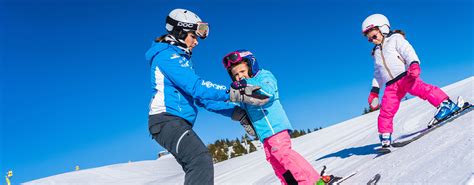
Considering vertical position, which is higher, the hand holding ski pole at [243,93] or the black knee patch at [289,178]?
the hand holding ski pole at [243,93]

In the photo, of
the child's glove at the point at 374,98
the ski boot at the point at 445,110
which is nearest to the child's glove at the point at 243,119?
the child's glove at the point at 374,98

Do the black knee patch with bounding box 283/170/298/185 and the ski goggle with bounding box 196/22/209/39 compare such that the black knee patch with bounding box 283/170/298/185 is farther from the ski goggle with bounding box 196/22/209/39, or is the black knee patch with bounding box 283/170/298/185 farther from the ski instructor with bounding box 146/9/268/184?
the ski goggle with bounding box 196/22/209/39

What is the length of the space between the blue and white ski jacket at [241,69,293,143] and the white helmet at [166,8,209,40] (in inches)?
29.9

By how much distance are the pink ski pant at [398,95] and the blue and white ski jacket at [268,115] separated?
7.56 feet

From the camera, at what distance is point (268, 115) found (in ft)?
13.6

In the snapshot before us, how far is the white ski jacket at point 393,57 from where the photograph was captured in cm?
575

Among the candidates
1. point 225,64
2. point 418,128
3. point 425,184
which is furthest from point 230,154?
point 425,184

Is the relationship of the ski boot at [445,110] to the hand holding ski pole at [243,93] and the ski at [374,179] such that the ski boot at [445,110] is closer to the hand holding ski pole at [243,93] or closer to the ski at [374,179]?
the ski at [374,179]

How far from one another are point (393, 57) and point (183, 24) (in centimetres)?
343

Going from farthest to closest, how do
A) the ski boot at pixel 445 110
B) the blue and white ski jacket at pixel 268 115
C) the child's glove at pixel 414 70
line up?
the ski boot at pixel 445 110
the child's glove at pixel 414 70
the blue and white ski jacket at pixel 268 115

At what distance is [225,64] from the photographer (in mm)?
4492

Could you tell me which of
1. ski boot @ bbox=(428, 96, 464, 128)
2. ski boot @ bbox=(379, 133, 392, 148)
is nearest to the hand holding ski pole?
ski boot @ bbox=(379, 133, 392, 148)

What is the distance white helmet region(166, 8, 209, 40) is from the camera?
3.99m

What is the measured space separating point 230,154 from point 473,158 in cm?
2320
